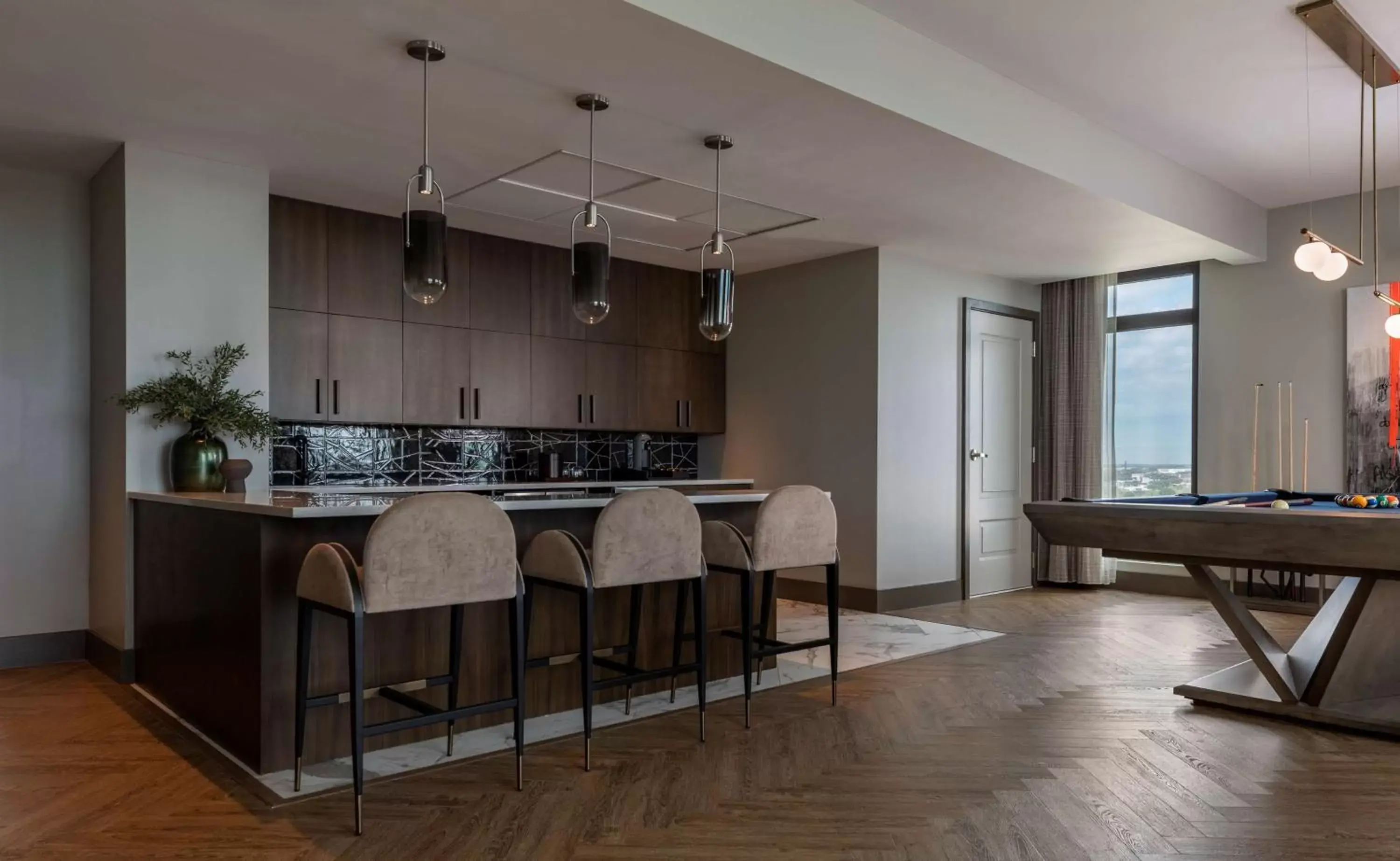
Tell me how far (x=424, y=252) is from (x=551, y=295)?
10.5 feet

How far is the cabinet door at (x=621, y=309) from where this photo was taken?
670 cm

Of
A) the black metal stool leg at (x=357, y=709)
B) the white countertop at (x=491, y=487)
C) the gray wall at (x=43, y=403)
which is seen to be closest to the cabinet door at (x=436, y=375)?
the white countertop at (x=491, y=487)

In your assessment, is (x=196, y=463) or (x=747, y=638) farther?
(x=196, y=463)

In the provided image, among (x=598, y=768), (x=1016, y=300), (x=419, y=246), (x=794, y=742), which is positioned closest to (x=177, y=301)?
(x=419, y=246)

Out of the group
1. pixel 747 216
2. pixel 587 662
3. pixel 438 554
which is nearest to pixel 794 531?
pixel 587 662

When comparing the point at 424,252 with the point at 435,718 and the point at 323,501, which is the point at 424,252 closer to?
the point at 323,501

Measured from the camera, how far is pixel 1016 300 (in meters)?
7.49

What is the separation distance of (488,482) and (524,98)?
2.91 metres

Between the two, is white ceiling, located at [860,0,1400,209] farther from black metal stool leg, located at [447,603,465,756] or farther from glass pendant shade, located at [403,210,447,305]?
black metal stool leg, located at [447,603,465,756]

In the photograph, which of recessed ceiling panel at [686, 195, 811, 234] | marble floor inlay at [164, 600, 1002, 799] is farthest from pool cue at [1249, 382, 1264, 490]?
recessed ceiling panel at [686, 195, 811, 234]

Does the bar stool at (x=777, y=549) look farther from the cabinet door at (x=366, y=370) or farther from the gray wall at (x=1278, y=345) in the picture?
the gray wall at (x=1278, y=345)

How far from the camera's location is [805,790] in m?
2.91

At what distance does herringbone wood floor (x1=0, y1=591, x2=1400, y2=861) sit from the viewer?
2.50m

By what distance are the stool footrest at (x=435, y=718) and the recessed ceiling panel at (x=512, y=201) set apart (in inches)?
115
